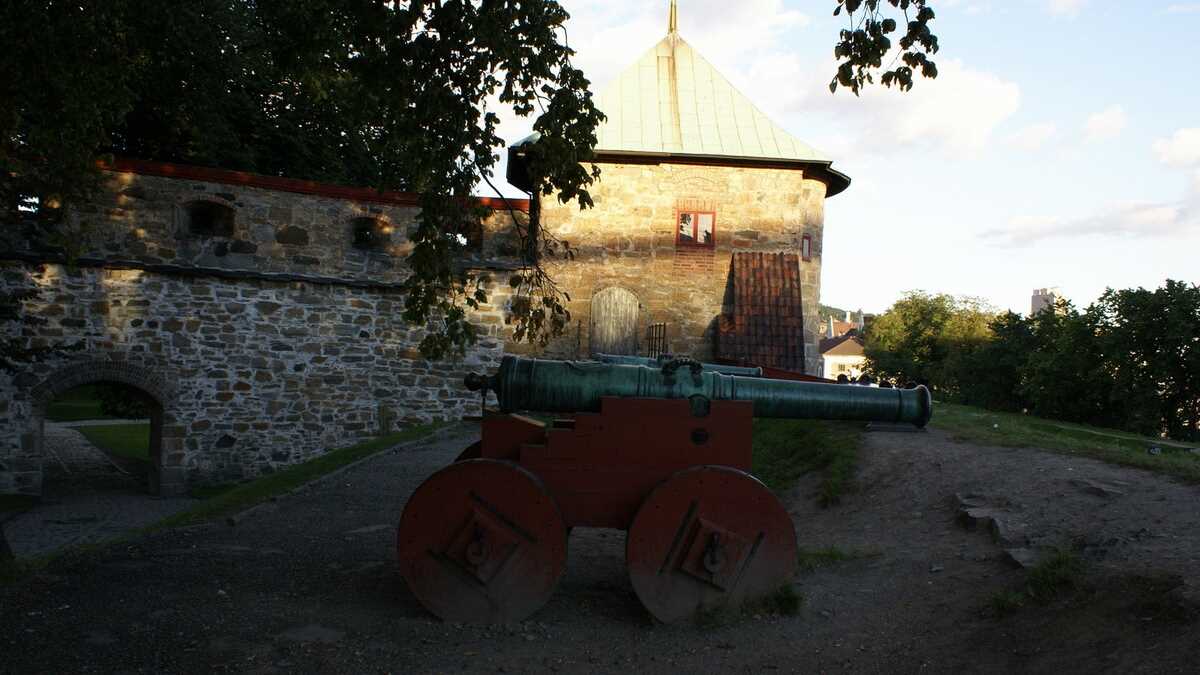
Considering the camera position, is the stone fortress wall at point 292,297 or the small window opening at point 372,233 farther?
the small window opening at point 372,233

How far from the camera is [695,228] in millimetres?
15844

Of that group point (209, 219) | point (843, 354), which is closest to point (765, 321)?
point (209, 219)

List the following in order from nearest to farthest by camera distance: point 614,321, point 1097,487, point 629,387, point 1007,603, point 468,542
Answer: point 1007,603
point 468,542
point 629,387
point 1097,487
point 614,321

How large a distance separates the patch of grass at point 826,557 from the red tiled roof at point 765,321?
8858mm

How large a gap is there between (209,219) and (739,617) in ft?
38.7

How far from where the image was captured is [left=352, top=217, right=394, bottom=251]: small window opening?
47.9 feet

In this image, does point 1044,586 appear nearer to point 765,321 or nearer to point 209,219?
point 765,321

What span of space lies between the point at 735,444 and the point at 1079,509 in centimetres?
240

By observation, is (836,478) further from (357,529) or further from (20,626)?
(20,626)

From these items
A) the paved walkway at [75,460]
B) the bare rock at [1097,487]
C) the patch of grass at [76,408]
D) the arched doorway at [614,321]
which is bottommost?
the patch of grass at [76,408]

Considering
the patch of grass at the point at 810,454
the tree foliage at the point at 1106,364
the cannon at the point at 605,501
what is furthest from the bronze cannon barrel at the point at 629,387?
the tree foliage at the point at 1106,364

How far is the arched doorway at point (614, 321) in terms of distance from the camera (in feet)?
50.7

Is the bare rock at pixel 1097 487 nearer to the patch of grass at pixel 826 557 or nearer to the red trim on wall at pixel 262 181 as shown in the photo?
the patch of grass at pixel 826 557

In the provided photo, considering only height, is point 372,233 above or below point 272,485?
above
